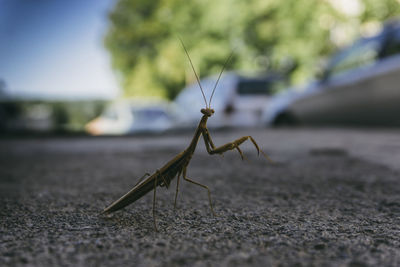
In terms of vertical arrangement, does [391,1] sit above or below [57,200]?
above

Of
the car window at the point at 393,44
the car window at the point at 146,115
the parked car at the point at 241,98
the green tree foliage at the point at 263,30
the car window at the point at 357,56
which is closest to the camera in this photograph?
the car window at the point at 393,44

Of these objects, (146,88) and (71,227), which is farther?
→ (146,88)

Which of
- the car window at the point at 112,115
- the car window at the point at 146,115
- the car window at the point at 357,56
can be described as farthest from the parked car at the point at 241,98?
the car window at the point at 112,115

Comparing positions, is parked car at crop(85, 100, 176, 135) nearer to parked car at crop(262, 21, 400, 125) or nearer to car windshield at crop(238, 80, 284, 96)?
car windshield at crop(238, 80, 284, 96)

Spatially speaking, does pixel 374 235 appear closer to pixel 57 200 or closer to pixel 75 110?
pixel 57 200

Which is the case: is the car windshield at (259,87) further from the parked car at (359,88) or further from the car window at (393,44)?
the car window at (393,44)

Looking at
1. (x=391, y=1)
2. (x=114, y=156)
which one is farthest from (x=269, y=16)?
(x=114, y=156)
